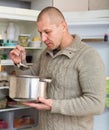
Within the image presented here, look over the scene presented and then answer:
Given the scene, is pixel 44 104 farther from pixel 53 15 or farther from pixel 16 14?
pixel 16 14

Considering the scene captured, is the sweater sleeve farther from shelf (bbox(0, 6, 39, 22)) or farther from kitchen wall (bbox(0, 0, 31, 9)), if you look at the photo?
kitchen wall (bbox(0, 0, 31, 9))

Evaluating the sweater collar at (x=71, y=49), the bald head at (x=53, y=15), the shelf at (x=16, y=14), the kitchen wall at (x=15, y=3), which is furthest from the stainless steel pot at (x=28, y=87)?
A: the kitchen wall at (x=15, y=3)

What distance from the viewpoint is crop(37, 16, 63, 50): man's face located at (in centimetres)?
121


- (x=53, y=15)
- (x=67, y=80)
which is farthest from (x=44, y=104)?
(x=53, y=15)

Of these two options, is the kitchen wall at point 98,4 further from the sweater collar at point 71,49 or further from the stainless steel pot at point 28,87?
the stainless steel pot at point 28,87

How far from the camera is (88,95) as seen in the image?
1176 mm

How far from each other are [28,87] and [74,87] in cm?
21

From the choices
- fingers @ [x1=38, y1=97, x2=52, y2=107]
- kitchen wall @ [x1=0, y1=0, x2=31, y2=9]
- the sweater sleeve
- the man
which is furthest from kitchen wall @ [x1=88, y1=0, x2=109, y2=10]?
fingers @ [x1=38, y1=97, x2=52, y2=107]

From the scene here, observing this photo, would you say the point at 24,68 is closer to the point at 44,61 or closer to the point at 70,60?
the point at 44,61

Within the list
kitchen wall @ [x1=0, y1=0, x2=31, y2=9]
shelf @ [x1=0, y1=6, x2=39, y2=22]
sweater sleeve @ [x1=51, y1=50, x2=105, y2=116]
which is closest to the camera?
sweater sleeve @ [x1=51, y1=50, x2=105, y2=116]

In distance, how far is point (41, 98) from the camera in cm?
119

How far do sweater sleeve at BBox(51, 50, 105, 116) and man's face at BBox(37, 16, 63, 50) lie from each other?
0.17 metres

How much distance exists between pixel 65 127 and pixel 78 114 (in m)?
0.11

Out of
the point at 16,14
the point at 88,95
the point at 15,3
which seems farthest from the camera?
the point at 15,3
